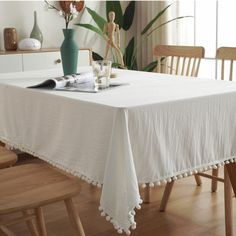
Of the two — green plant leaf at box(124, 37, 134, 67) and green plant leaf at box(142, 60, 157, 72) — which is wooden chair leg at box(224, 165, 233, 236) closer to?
green plant leaf at box(142, 60, 157, 72)

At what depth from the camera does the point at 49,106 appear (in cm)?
192

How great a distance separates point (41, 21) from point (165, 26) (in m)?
1.17

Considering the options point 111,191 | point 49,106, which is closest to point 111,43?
point 49,106

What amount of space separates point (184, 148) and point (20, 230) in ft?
3.96

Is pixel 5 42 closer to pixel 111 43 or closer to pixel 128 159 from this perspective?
pixel 111 43

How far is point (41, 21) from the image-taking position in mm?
4254

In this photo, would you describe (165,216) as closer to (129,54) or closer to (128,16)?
(129,54)

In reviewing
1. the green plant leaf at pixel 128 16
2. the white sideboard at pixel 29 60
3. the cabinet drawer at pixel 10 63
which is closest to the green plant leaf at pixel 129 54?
the green plant leaf at pixel 128 16

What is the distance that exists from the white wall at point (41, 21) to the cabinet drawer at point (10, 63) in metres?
0.42

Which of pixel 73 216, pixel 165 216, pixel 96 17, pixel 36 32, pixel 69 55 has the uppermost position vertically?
pixel 96 17

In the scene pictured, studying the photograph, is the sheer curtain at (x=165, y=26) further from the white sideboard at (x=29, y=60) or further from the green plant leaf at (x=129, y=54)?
the white sideboard at (x=29, y=60)

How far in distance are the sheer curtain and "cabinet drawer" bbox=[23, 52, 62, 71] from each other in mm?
1147

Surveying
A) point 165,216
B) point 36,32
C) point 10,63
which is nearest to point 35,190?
point 165,216

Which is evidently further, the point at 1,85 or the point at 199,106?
the point at 1,85
